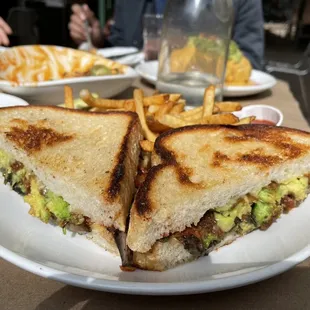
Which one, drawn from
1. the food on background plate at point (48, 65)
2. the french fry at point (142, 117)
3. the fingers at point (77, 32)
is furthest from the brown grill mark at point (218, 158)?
the fingers at point (77, 32)

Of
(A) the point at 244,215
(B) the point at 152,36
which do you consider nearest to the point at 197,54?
(B) the point at 152,36

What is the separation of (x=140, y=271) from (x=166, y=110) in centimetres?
90

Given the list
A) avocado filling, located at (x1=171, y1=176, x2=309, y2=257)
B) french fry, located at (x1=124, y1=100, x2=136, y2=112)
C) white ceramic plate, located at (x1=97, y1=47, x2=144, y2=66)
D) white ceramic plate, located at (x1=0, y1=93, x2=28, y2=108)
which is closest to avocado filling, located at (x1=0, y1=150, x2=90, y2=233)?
avocado filling, located at (x1=171, y1=176, x2=309, y2=257)

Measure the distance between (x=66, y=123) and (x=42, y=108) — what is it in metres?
0.18

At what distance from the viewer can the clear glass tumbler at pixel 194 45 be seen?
2.31m

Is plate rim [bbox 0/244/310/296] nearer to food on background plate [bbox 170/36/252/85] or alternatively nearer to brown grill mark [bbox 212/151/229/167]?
brown grill mark [bbox 212/151/229/167]

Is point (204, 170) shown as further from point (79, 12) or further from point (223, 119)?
point (79, 12)

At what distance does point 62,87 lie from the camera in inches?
78.4

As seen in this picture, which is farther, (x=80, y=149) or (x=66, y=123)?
(x=66, y=123)

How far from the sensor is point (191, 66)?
96.1 inches

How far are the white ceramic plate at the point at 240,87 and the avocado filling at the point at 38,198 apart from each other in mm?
1448

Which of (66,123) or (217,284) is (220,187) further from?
(66,123)

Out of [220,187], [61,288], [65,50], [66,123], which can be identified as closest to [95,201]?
[61,288]

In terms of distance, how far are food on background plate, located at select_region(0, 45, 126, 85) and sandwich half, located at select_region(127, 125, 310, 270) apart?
1145mm
